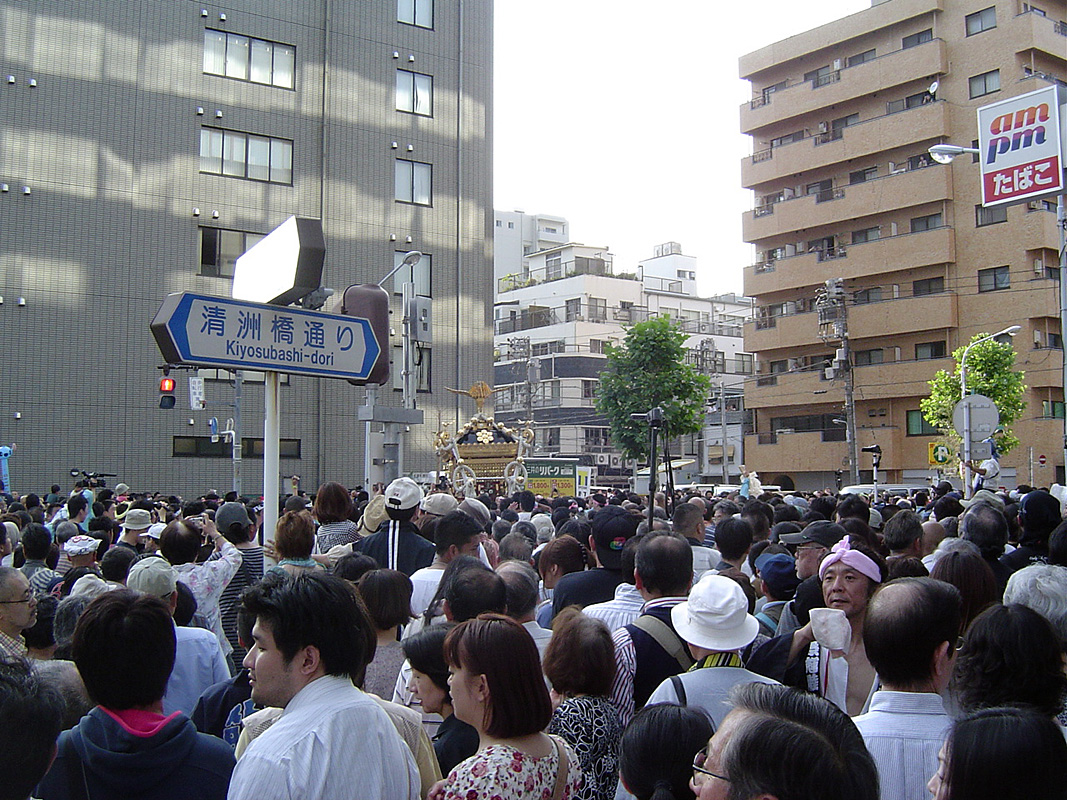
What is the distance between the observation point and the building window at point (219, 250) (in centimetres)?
2866

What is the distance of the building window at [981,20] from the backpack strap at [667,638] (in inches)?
1968

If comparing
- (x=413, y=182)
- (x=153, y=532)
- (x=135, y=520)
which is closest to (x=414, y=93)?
(x=413, y=182)

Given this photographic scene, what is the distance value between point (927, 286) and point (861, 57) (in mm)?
12862

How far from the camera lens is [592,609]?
5004 mm

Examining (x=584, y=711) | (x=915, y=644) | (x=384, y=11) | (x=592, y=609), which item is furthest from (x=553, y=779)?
(x=384, y=11)

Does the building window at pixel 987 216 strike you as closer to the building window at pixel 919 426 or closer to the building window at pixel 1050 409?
the building window at pixel 1050 409

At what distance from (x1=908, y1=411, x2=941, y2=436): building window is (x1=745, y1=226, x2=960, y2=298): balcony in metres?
7.53

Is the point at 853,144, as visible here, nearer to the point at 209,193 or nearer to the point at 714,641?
the point at 209,193

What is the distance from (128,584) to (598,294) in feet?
211

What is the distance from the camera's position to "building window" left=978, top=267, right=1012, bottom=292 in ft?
147

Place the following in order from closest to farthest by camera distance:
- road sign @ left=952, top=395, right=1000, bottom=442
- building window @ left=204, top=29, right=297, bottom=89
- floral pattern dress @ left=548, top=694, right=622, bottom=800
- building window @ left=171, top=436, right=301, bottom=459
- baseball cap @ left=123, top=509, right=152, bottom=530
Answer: floral pattern dress @ left=548, top=694, right=622, bottom=800 < baseball cap @ left=123, top=509, right=152, bottom=530 < road sign @ left=952, top=395, right=1000, bottom=442 < building window @ left=171, top=436, right=301, bottom=459 < building window @ left=204, top=29, right=297, bottom=89

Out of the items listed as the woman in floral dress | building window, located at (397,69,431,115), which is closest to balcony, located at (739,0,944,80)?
building window, located at (397,69,431,115)

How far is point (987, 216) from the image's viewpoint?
45.6 metres

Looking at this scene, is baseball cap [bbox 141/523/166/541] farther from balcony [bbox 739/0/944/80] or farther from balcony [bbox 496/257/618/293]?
balcony [bbox 496/257/618/293]
